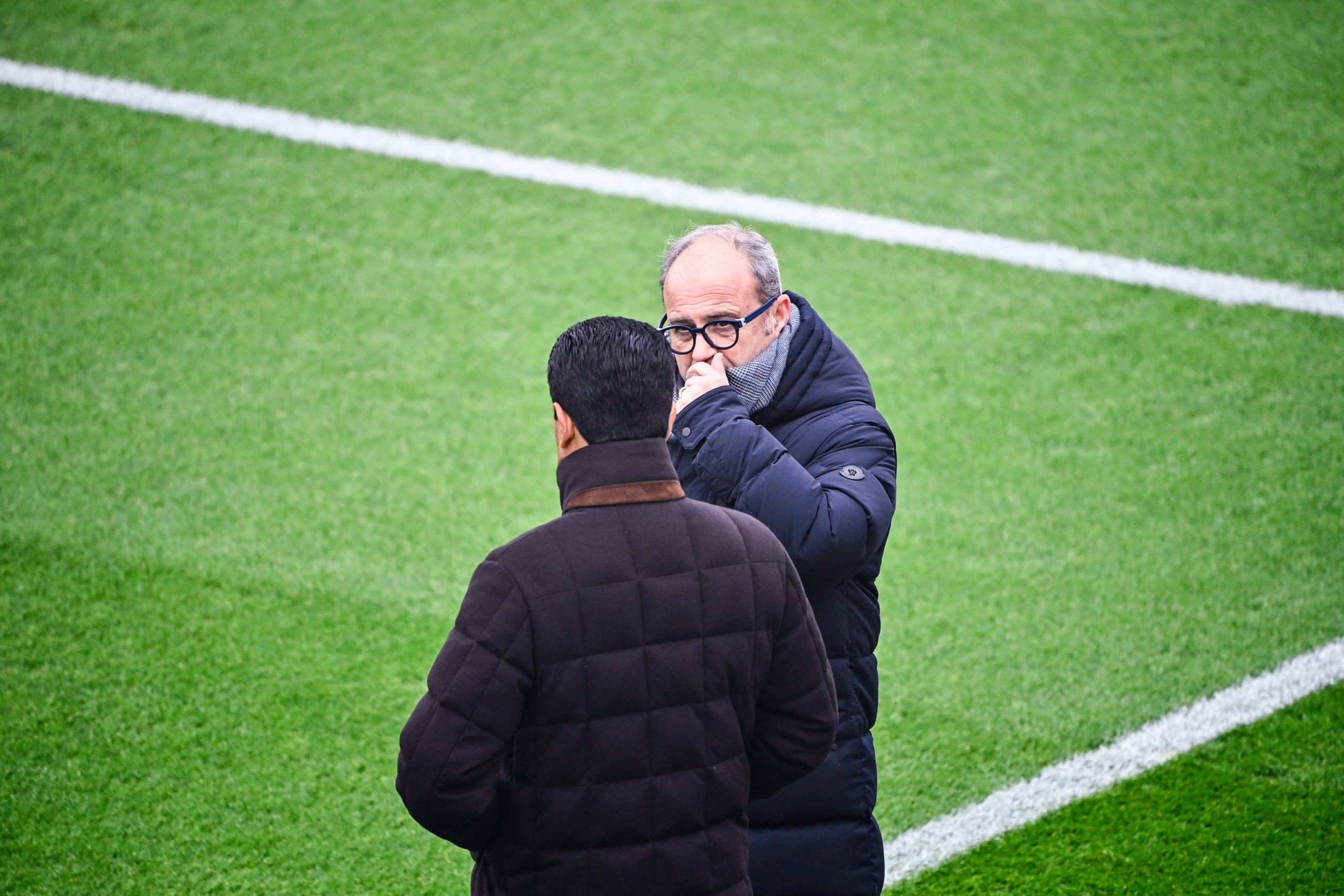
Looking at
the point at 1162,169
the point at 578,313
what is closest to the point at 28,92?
the point at 578,313

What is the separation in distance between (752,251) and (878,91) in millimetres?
4251

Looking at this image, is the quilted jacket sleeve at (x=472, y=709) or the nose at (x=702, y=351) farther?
the nose at (x=702, y=351)

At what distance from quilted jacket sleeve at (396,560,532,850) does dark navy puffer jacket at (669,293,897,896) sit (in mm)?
641

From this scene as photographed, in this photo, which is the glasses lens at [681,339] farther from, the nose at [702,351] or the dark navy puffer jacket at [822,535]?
the dark navy puffer jacket at [822,535]

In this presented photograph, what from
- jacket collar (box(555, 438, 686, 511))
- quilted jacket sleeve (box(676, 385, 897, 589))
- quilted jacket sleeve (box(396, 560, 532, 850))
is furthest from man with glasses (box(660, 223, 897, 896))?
quilted jacket sleeve (box(396, 560, 532, 850))

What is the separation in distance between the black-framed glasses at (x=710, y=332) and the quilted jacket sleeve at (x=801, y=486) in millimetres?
157

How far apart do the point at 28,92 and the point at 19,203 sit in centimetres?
91

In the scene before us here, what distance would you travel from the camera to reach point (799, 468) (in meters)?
2.42

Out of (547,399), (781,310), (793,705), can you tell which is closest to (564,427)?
(793,705)

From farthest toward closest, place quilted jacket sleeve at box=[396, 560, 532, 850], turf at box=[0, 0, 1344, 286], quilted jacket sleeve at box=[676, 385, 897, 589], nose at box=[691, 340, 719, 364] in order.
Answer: turf at box=[0, 0, 1344, 286]
nose at box=[691, 340, 719, 364]
quilted jacket sleeve at box=[676, 385, 897, 589]
quilted jacket sleeve at box=[396, 560, 532, 850]

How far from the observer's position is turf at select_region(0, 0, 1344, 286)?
6.05m

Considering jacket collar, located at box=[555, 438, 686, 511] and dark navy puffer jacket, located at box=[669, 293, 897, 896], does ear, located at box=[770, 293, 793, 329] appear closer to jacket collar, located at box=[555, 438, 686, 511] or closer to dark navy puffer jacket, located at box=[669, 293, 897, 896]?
dark navy puffer jacket, located at box=[669, 293, 897, 896]

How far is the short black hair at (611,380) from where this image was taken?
1984 millimetres

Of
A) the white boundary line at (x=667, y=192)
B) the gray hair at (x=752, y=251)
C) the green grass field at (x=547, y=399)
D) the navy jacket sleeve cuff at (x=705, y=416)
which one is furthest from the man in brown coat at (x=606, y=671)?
the white boundary line at (x=667, y=192)
